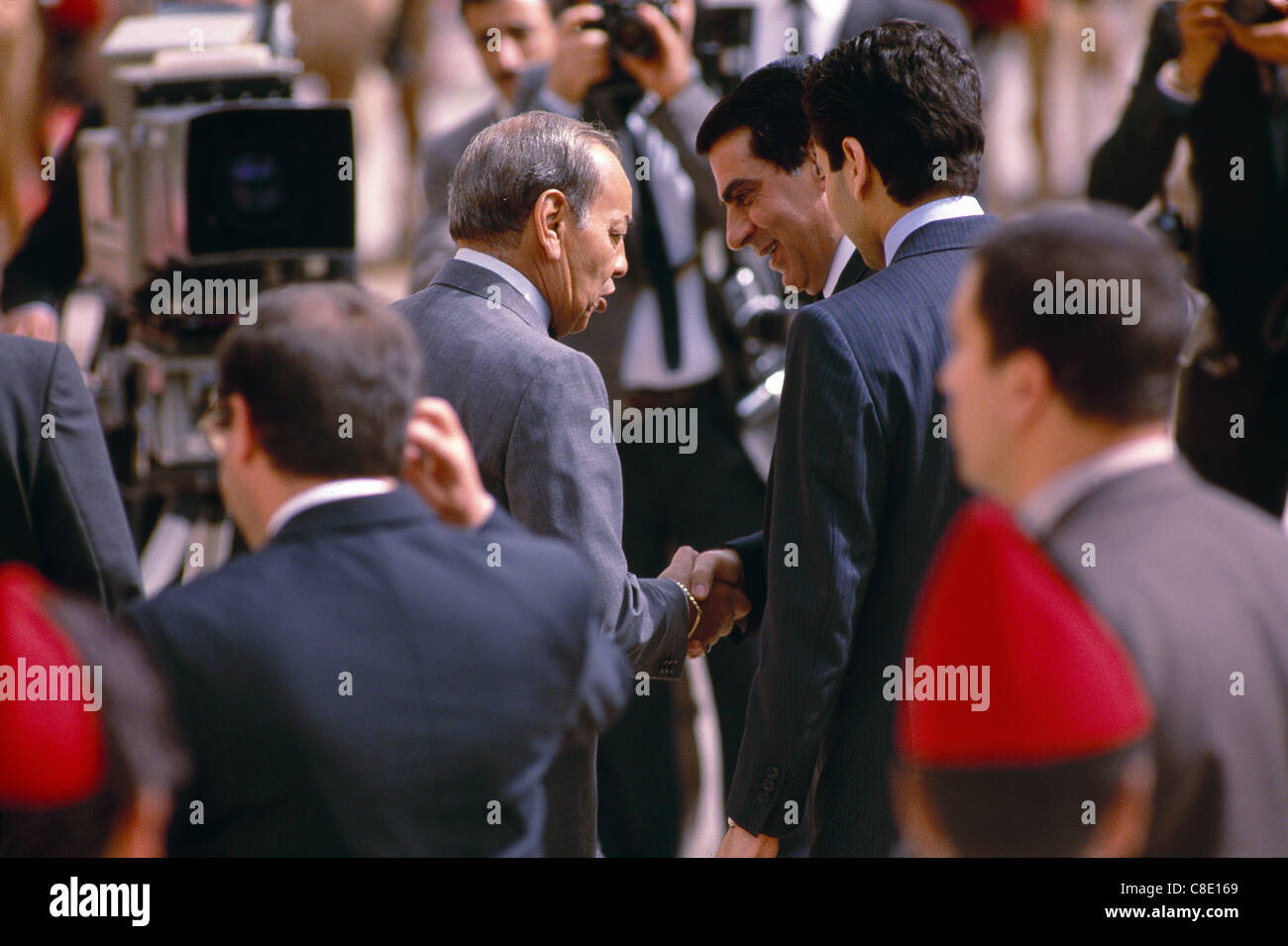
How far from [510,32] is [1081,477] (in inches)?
116

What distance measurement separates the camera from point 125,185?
341 centimetres

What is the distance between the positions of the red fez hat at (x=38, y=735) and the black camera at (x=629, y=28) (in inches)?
93.3

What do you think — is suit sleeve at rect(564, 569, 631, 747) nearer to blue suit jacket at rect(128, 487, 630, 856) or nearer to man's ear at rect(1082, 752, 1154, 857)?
blue suit jacket at rect(128, 487, 630, 856)

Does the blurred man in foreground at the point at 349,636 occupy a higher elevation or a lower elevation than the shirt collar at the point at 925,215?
lower

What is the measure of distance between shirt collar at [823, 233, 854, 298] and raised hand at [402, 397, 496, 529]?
983 millimetres

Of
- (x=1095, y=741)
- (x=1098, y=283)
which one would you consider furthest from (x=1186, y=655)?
(x=1098, y=283)

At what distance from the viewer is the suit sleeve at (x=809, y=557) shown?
6.63ft

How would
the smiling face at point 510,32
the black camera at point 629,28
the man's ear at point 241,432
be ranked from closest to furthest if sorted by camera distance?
the man's ear at point 241,432 → the black camera at point 629,28 → the smiling face at point 510,32

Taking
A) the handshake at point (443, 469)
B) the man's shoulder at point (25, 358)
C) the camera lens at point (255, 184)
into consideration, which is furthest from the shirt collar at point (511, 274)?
the camera lens at point (255, 184)

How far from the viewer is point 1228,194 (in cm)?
329

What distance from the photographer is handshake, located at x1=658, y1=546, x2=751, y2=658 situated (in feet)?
8.36

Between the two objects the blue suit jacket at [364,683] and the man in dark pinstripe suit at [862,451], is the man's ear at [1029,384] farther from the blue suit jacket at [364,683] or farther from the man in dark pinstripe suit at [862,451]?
the man in dark pinstripe suit at [862,451]

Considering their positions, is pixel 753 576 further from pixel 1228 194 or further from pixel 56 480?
pixel 1228 194

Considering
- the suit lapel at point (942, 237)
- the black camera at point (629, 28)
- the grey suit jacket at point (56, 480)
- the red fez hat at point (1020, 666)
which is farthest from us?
the black camera at point (629, 28)
